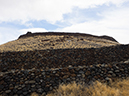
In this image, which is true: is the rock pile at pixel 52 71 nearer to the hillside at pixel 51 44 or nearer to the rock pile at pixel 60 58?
the rock pile at pixel 60 58

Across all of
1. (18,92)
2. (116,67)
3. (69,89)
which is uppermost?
(116,67)

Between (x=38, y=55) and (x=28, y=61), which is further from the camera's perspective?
(x=38, y=55)

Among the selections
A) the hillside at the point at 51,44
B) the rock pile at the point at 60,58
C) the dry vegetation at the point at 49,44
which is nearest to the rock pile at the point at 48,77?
the rock pile at the point at 60,58

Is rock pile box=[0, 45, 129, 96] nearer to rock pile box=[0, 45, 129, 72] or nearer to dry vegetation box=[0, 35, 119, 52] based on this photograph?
rock pile box=[0, 45, 129, 72]

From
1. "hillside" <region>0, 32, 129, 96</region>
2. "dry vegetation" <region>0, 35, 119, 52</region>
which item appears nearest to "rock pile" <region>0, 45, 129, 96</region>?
"hillside" <region>0, 32, 129, 96</region>

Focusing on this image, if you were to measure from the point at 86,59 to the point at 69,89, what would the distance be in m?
6.46

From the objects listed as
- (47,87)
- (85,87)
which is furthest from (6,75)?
(85,87)

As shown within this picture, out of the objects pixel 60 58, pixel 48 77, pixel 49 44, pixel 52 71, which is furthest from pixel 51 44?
pixel 48 77

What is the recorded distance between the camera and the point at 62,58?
45.1 ft

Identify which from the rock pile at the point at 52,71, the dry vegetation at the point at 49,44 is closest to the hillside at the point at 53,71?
the rock pile at the point at 52,71

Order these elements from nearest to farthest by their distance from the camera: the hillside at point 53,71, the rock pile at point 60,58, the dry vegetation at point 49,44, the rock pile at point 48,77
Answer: the rock pile at point 48,77, the hillside at point 53,71, the rock pile at point 60,58, the dry vegetation at point 49,44

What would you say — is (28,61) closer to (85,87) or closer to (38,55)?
(38,55)

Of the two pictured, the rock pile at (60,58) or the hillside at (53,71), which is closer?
the hillside at (53,71)

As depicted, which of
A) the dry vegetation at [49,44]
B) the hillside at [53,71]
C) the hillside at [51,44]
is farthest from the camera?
the hillside at [51,44]
